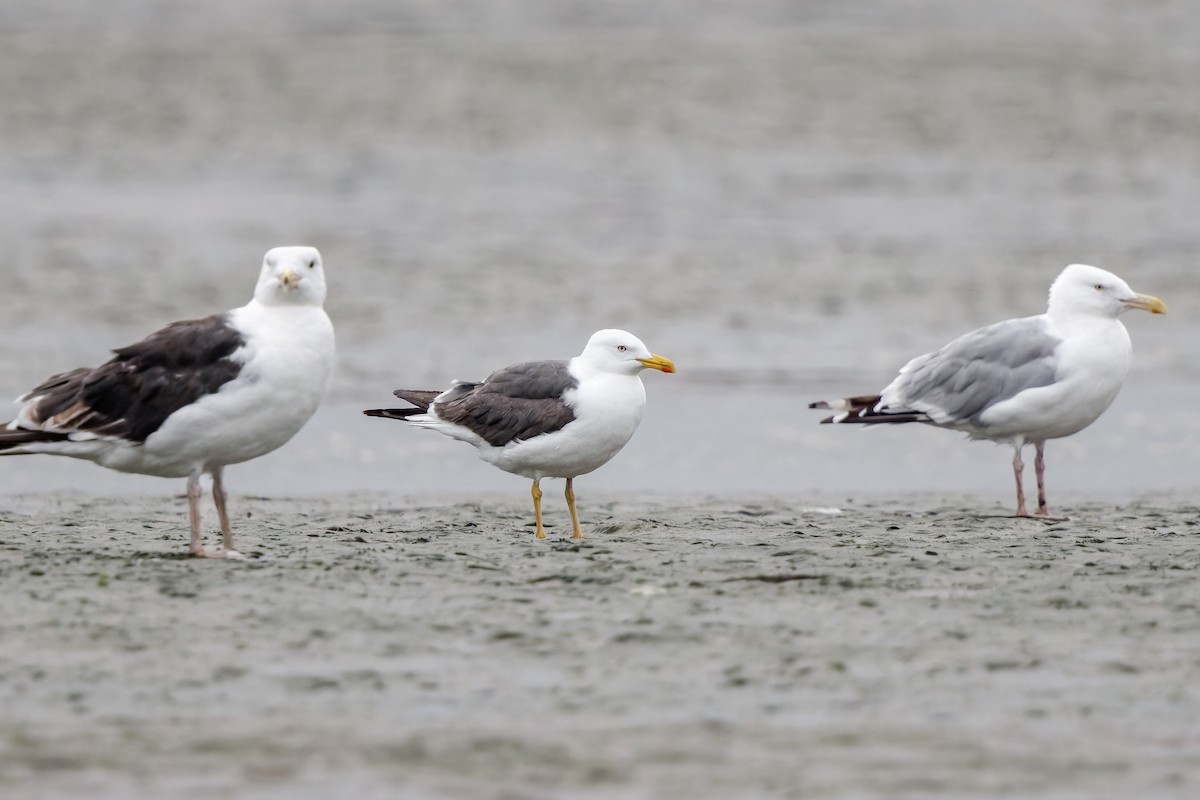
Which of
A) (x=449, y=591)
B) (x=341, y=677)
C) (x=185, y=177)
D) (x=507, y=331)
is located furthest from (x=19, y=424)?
(x=185, y=177)

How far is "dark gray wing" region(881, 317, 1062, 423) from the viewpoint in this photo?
10.1 metres

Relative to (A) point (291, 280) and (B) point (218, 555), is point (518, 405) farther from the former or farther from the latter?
(B) point (218, 555)

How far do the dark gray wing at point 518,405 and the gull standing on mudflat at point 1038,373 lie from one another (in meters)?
2.33

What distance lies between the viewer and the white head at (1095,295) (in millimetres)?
10219

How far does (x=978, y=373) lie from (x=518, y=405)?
2695 millimetres

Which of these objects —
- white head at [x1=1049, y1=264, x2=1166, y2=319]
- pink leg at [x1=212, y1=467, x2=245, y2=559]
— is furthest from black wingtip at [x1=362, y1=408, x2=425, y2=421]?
white head at [x1=1049, y1=264, x2=1166, y2=319]

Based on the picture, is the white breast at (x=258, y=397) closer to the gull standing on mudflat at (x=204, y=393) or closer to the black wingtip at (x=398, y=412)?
the gull standing on mudflat at (x=204, y=393)

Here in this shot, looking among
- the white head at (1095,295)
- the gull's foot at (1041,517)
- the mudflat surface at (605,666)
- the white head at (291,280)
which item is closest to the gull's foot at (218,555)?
the mudflat surface at (605,666)

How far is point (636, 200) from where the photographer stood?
2138cm

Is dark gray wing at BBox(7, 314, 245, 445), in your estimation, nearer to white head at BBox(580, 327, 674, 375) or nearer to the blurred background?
white head at BBox(580, 327, 674, 375)

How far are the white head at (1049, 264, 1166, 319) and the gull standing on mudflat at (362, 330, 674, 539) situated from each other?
8.11 feet

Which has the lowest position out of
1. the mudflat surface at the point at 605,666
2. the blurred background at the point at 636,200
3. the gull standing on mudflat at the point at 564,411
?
the mudflat surface at the point at 605,666

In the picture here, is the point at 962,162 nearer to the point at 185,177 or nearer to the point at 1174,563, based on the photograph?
the point at 185,177

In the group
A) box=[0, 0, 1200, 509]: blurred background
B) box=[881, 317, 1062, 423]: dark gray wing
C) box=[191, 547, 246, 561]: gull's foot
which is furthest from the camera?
box=[0, 0, 1200, 509]: blurred background
